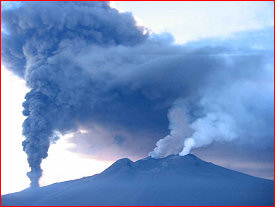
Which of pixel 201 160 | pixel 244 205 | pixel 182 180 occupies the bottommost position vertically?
pixel 244 205

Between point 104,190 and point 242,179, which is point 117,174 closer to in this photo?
point 104,190

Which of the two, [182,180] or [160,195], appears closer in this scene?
[160,195]

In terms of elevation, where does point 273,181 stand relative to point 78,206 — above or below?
above

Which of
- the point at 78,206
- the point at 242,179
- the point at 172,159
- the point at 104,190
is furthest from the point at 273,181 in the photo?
the point at 78,206

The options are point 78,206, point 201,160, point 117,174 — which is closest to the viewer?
point 78,206

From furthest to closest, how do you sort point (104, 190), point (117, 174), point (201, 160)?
point (201, 160) → point (117, 174) → point (104, 190)

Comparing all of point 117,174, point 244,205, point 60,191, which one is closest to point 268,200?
point 244,205
